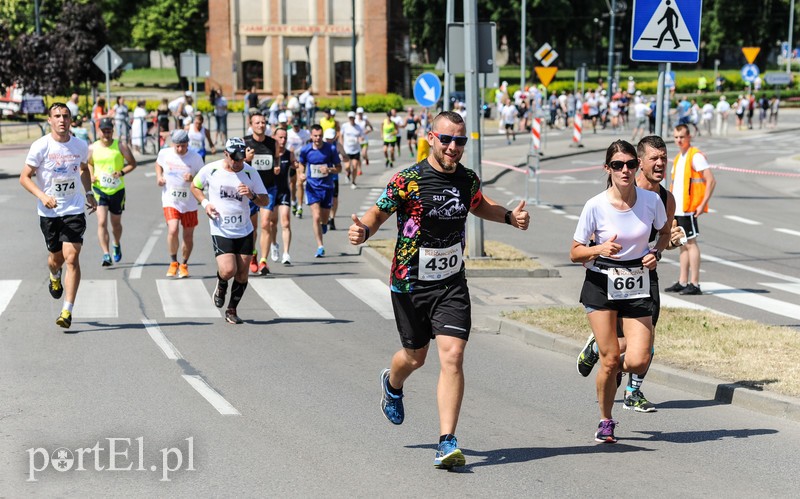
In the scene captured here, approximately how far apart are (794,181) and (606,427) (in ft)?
87.8

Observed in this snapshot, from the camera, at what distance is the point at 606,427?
24.8ft

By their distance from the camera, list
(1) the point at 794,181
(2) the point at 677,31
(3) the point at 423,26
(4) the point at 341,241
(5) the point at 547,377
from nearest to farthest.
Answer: (5) the point at 547,377
(2) the point at 677,31
(4) the point at 341,241
(1) the point at 794,181
(3) the point at 423,26

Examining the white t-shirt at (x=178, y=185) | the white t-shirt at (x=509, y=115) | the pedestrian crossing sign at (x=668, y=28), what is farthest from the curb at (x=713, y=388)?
the white t-shirt at (x=509, y=115)

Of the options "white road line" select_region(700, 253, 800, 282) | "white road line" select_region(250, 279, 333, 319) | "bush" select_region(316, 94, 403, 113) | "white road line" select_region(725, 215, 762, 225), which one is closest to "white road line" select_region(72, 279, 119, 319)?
"white road line" select_region(250, 279, 333, 319)

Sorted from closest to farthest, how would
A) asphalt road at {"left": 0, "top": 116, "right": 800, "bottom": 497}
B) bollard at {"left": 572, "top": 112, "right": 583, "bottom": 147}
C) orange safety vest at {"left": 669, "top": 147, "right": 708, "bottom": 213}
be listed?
asphalt road at {"left": 0, "top": 116, "right": 800, "bottom": 497} < orange safety vest at {"left": 669, "top": 147, "right": 708, "bottom": 213} < bollard at {"left": 572, "top": 112, "right": 583, "bottom": 147}

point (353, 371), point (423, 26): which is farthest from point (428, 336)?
point (423, 26)

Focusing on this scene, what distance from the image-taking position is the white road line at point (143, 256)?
15.5 meters

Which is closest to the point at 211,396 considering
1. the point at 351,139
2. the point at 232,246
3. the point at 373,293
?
the point at 232,246

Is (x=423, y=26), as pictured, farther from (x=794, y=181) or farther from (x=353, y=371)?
(x=353, y=371)

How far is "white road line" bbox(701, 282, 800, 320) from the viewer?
13398 millimetres

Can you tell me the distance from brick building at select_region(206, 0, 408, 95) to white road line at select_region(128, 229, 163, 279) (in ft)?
173

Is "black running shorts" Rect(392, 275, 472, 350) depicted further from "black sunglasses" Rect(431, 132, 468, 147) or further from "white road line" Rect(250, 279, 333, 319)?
"white road line" Rect(250, 279, 333, 319)

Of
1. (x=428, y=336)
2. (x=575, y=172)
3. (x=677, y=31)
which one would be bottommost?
(x=575, y=172)

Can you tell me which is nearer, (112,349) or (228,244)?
(112,349)
